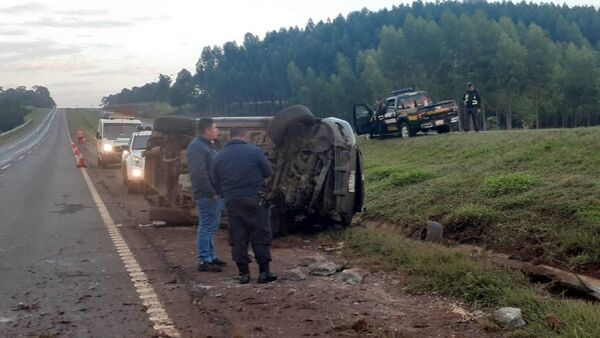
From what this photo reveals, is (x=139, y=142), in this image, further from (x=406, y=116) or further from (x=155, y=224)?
(x=406, y=116)

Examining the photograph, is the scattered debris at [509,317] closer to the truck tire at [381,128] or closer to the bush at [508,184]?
the bush at [508,184]

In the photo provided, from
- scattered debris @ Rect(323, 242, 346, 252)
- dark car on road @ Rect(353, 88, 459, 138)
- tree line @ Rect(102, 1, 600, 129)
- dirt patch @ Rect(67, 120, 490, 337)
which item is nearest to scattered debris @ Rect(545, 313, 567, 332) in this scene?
dirt patch @ Rect(67, 120, 490, 337)

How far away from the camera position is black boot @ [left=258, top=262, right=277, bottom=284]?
7.54m

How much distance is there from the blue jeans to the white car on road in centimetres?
947

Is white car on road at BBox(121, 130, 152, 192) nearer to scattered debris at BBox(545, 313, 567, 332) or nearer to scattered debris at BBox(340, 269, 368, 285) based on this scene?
scattered debris at BBox(340, 269, 368, 285)

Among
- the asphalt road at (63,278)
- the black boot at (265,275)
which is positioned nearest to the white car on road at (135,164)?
the asphalt road at (63,278)

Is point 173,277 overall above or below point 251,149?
below

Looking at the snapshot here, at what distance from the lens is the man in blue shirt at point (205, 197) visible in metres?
8.38

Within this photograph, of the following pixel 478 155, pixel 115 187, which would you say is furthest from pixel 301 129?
pixel 115 187

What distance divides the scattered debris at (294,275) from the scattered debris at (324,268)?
159mm

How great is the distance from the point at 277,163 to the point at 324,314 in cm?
484

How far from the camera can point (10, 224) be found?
12828 millimetres

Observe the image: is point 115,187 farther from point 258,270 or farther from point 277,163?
point 258,270

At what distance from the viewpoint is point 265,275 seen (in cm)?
757
